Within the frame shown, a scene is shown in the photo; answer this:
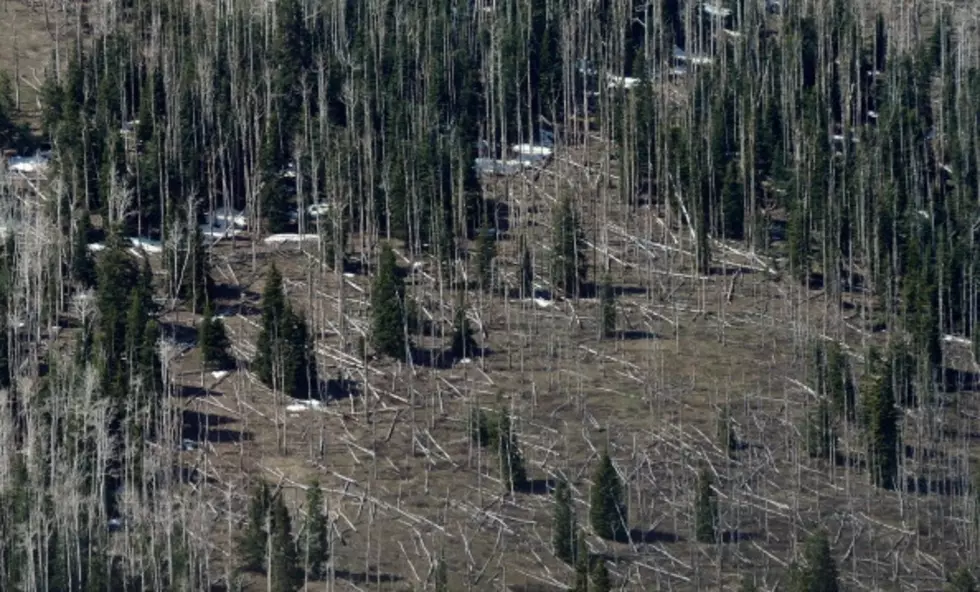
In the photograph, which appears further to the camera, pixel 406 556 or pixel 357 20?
pixel 357 20

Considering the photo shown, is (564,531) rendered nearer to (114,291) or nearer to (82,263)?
(114,291)

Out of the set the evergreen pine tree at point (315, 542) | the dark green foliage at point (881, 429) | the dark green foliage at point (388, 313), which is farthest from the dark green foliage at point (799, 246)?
the evergreen pine tree at point (315, 542)

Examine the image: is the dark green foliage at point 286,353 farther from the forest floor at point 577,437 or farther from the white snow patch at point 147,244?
the white snow patch at point 147,244

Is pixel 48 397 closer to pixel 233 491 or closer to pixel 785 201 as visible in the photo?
pixel 233 491

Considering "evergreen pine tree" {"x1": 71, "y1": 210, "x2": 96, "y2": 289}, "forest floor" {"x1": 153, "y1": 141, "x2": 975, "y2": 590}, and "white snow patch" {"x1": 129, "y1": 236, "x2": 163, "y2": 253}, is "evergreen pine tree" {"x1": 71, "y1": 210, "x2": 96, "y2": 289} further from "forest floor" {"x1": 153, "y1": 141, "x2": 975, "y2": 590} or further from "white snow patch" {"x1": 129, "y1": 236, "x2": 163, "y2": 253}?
"forest floor" {"x1": 153, "y1": 141, "x2": 975, "y2": 590}

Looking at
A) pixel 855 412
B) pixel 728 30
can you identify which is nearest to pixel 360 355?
pixel 855 412
